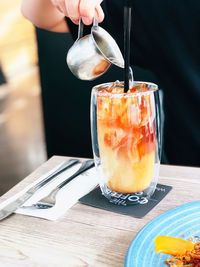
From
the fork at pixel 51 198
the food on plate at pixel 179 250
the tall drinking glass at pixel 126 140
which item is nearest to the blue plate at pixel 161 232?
the food on plate at pixel 179 250

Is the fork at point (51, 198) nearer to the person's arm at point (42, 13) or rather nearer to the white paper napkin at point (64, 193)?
the white paper napkin at point (64, 193)

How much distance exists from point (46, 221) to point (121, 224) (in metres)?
0.14

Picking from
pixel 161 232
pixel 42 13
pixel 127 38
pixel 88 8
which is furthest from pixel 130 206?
pixel 42 13

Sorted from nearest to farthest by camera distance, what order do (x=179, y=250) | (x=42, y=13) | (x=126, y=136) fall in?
(x=179, y=250)
(x=126, y=136)
(x=42, y=13)

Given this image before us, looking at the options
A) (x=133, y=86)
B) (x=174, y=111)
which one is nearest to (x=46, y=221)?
(x=133, y=86)

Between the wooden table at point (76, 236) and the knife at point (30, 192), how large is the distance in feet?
0.05

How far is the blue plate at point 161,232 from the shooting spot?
52 cm

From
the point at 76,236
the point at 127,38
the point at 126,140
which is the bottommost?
the point at 76,236

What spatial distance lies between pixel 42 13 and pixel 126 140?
78 centimetres

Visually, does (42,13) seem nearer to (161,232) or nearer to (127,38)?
(127,38)

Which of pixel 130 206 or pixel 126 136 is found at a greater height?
pixel 126 136

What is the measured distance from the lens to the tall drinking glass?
683 mm

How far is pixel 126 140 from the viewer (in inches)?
27.2

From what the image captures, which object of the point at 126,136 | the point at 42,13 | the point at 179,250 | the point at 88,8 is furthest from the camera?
the point at 42,13
